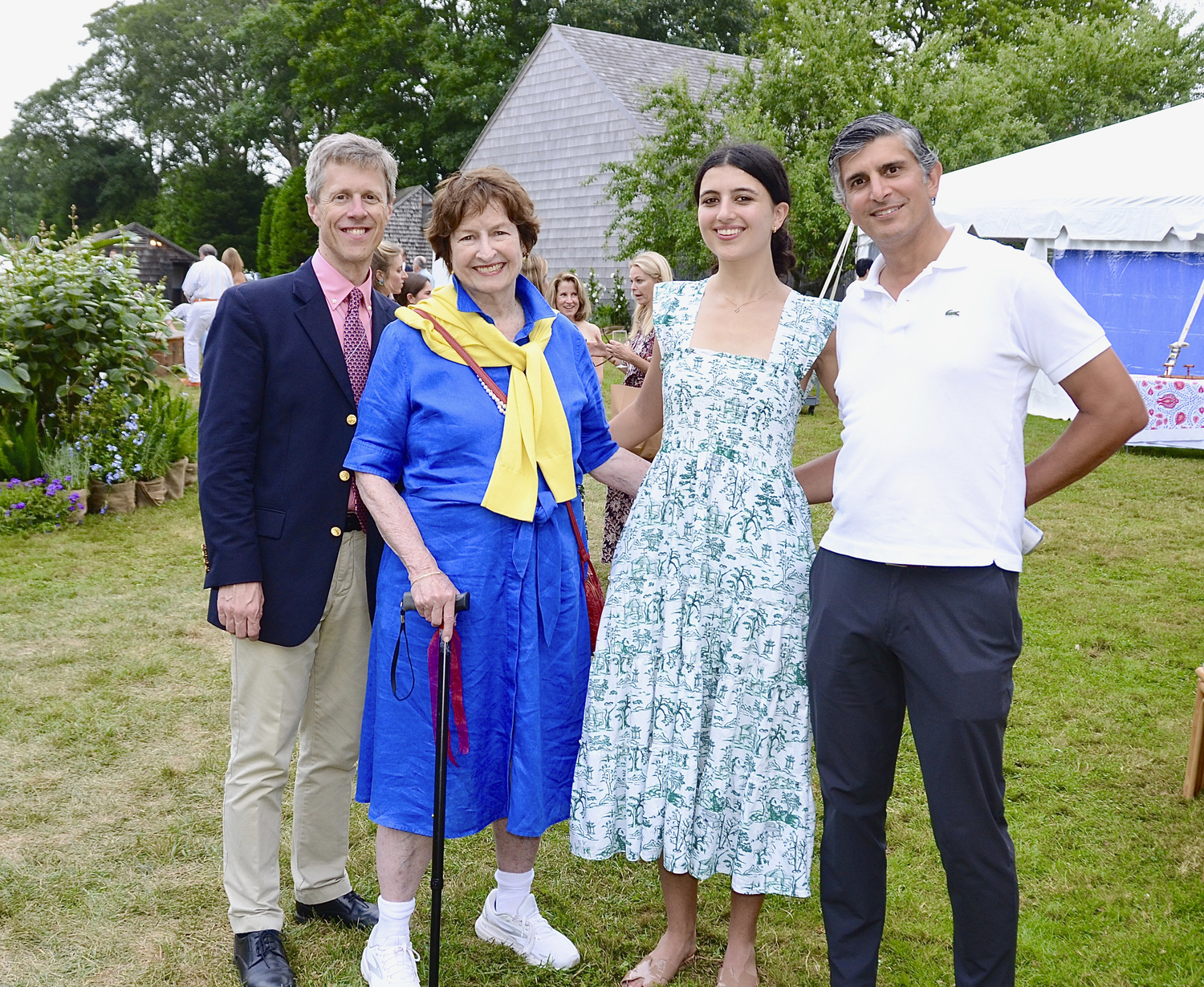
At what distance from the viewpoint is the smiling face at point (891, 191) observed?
2.15 meters

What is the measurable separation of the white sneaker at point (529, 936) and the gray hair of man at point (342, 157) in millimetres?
1972

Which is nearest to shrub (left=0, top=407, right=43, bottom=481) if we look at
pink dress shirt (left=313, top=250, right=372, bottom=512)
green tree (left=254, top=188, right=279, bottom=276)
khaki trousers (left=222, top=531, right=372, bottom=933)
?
khaki trousers (left=222, top=531, right=372, bottom=933)

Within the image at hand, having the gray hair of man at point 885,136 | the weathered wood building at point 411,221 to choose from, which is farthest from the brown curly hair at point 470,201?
the weathered wood building at point 411,221

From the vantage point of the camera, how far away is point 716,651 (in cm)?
249

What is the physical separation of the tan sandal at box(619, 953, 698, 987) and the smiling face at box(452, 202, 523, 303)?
1.80 metres

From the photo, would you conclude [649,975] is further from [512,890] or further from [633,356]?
[633,356]

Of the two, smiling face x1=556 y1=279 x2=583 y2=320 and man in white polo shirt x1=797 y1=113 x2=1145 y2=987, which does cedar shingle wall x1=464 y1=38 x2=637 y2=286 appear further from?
man in white polo shirt x1=797 y1=113 x2=1145 y2=987

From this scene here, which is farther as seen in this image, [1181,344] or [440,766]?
[1181,344]

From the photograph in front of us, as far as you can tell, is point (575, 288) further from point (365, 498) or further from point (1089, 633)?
point (365, 498)

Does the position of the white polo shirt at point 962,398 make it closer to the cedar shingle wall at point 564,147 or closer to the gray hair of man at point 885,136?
the gray hair of man at point 885,136

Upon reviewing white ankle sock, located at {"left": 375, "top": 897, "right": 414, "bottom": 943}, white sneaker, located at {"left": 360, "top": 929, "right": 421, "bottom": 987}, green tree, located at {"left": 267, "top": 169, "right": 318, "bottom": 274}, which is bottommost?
white sneaker, located at {"left": 360, "top": 929, "right": 421, "bottom": 987}

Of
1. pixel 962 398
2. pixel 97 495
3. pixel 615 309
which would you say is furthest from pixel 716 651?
pixel 615 309

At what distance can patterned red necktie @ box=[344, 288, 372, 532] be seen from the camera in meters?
2.60

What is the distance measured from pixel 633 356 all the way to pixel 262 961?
11.4ft
